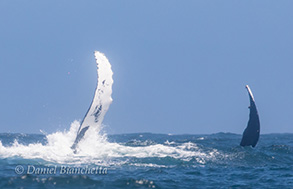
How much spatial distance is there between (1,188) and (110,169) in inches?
152

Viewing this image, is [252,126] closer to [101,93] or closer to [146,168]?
[146,168]

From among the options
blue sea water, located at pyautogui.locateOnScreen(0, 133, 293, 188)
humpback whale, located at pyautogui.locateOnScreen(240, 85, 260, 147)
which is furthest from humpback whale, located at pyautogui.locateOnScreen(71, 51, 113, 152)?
humpback whale, located at pyautogui.locateOnScreen(240, 85, 260, 147)

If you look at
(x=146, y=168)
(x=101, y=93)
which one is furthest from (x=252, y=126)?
(x=101, y=93)

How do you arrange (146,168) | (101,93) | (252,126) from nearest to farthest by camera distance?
(146,168), (101,93), (252,126)

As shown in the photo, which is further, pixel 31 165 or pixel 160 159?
pixel 160 159

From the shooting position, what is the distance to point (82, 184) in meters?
10.8

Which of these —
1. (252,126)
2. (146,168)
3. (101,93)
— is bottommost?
(146,168)

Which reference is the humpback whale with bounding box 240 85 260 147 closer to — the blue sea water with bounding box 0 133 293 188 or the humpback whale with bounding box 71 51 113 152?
the blue sea water with bounding box 0 133 293 188

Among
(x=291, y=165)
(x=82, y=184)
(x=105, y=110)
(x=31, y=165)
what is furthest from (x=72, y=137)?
(x=291, y=165)

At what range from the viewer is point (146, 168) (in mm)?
13508

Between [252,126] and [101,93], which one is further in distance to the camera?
[252,126]

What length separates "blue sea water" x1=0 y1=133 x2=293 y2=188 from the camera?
36.7 feet

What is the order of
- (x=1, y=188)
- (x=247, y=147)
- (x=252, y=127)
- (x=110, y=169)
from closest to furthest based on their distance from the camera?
(x=1, y=188) < (x=110, y=169) < (x=252, y=127) < (x=247, y=147)

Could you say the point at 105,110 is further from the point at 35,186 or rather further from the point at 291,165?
the point at 291,165
